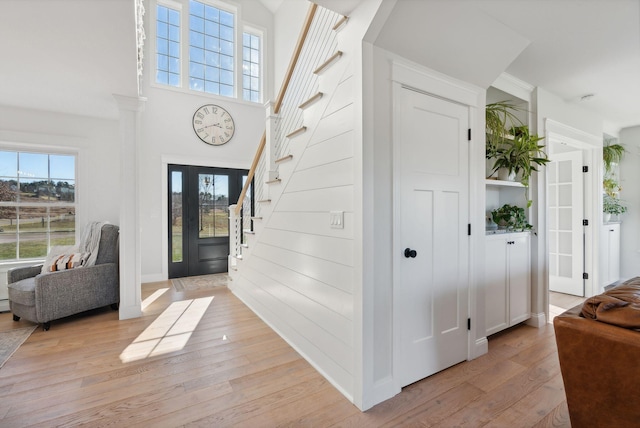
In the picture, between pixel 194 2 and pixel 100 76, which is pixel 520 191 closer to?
pixel 100 76

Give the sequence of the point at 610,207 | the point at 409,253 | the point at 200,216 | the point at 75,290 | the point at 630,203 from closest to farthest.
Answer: the point at 409,253
the point at 75,290
the point at 610,207
the point at 630,203
the point at 200,216

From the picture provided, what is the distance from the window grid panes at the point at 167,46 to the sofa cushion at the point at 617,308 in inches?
237

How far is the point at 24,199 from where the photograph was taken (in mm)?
3900

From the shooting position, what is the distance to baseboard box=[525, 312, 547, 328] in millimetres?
3062

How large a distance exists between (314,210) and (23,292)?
307cm

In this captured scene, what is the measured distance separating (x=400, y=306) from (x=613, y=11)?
2.36 m

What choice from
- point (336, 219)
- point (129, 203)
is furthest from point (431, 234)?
point (129, 203)

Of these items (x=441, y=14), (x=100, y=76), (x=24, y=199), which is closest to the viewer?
(x=441, y=14)

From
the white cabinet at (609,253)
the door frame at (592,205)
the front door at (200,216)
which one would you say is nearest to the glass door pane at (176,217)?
the front door at (200,216)

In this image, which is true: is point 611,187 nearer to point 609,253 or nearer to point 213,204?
point 609,253

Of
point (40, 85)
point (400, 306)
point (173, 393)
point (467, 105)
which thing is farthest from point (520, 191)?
point (40, 85)

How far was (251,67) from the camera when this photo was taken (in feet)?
20.0

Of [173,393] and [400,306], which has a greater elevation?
[400,306]

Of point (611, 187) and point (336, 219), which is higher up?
point (611, 187)
